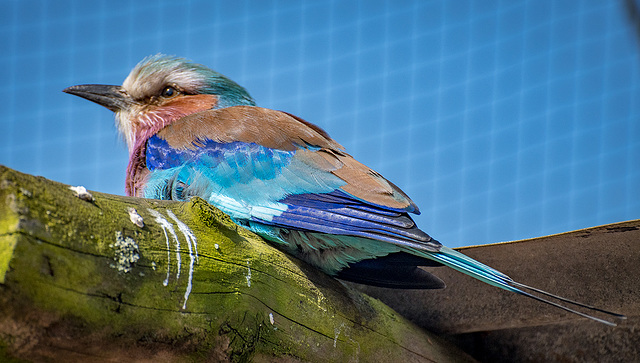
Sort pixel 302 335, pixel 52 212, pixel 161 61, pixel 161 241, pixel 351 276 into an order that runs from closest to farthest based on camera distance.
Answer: pixel 52 212
pixel 161 241
pixel 302 335
pixel 351 276
pixel 161 61

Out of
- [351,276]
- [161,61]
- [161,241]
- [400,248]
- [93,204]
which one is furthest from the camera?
[161,61]

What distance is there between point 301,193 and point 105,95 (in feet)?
5.44

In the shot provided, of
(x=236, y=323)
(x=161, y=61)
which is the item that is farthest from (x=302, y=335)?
(x=161, y=61)

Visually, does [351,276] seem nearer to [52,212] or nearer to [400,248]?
[400,248]

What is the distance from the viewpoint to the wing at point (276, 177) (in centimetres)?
208

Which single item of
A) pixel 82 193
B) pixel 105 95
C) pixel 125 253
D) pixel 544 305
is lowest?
pixel 544 305

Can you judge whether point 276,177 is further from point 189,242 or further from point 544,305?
point 544,305

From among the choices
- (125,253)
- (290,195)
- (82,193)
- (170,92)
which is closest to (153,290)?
(125,253)

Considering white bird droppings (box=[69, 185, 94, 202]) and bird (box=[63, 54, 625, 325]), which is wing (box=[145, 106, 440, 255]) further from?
white bird droppings (box=[69, 185, 94, 202])

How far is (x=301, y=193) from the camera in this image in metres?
2.29

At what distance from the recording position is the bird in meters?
2.03

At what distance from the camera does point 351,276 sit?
2248 mm

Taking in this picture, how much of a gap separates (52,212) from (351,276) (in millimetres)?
1192

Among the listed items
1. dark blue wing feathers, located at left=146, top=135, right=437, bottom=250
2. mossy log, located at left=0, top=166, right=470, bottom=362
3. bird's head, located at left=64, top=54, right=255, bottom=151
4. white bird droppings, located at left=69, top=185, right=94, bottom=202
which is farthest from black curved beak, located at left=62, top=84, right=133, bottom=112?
white bird droppings, located at left=69, top=185, right=94, bottom=202
